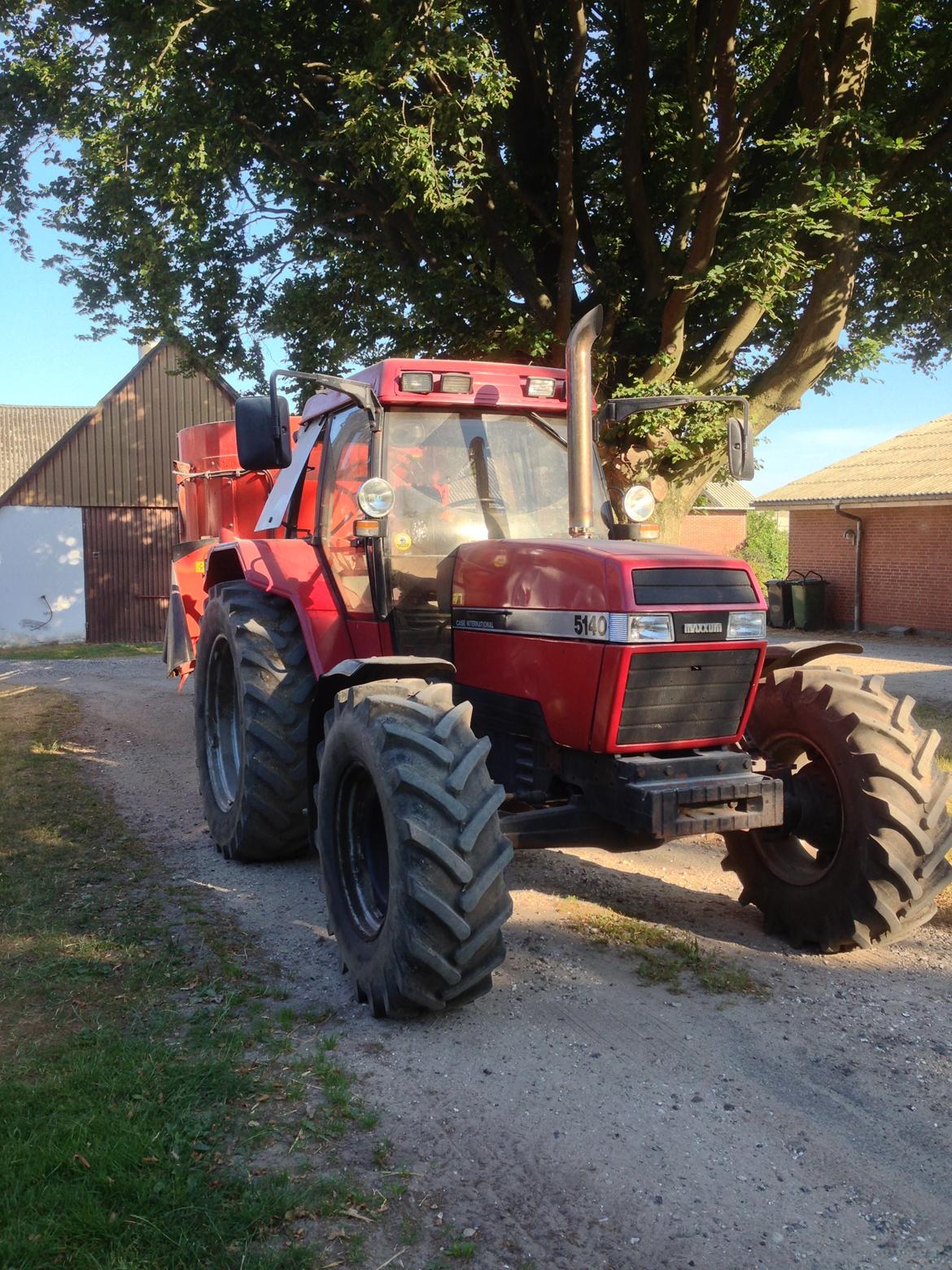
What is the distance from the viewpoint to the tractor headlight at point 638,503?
544 centimetres

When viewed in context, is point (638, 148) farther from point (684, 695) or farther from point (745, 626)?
point (684, 695)

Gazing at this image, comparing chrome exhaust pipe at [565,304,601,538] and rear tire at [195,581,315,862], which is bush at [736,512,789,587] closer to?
rear tire at [195,581,315,862]

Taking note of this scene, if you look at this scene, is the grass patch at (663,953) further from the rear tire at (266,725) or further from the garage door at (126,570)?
the garage door at (126,570)

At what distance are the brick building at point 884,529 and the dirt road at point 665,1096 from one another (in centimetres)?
1730

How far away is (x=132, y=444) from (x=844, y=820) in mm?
21580

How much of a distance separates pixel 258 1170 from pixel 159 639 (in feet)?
70.8

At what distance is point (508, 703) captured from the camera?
15.9ft

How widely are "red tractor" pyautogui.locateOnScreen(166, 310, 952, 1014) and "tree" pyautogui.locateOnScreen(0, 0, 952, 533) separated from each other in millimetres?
4892

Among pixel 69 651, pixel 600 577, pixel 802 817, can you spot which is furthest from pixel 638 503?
pixel 69 651

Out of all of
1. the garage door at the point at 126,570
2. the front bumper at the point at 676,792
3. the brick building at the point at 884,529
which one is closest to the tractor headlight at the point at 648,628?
the front bumper at the point at 676,792

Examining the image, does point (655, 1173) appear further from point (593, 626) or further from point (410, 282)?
point (410, 282)

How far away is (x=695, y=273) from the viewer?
33.3 feet

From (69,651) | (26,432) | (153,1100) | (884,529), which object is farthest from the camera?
(26,432)

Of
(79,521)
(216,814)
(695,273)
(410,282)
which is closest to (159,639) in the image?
(79,521)
